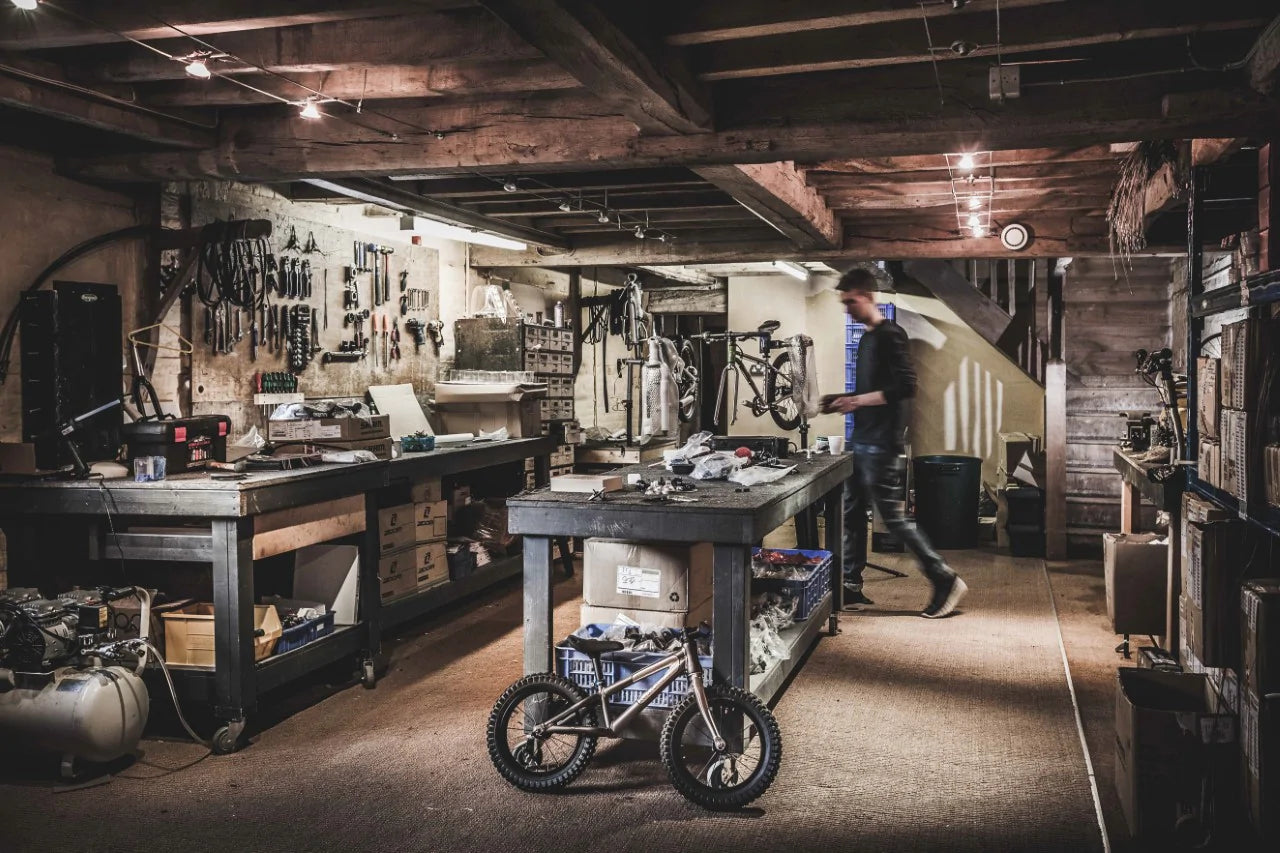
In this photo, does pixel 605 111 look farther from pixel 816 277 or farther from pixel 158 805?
pixel 816 277

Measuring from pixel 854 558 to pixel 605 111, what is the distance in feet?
10.5

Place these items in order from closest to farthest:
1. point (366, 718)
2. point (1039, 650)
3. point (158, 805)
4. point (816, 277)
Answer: point (158, 805)
point (366, 718)
point (1039, 650)
point (816, 277)

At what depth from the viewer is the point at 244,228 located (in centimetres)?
471

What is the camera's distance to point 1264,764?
2.66 m

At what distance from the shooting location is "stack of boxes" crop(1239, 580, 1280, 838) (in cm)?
263

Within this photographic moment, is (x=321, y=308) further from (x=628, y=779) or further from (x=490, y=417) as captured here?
(x=628, y=779)

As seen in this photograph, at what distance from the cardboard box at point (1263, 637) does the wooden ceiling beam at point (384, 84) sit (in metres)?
2.73

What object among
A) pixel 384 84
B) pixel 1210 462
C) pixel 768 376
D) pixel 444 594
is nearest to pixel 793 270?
pixel 768 376

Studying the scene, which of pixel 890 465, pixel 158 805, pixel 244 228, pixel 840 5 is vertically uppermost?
pixel 840 5

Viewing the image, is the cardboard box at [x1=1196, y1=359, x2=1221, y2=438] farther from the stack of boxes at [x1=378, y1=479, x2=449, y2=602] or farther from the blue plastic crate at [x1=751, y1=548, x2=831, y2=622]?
the stack of boxes at [x1=378, y1=479, x2=449, y2=602]

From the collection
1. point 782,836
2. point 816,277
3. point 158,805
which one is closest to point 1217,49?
point 782,836

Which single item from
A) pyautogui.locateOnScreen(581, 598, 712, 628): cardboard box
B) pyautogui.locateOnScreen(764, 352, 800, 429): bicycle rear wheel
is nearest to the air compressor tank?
pyautogui.locateOnScreen(581, 598, 712, 628): cardboard box

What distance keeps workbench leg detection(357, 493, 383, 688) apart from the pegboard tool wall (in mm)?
1194

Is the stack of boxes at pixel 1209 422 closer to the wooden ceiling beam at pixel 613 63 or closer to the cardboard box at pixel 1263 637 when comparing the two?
the cardboard box at pixel 1263 637
